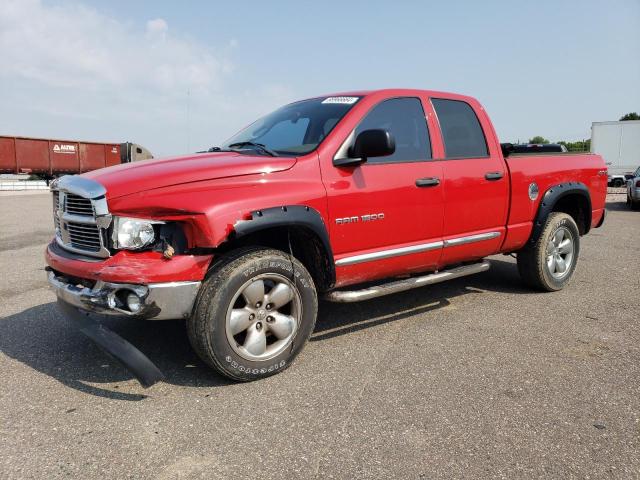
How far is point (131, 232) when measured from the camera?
9.58 ft

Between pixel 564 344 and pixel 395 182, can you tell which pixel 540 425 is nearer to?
pixel 564 344

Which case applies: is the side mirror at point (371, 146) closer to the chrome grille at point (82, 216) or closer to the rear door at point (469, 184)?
the rear door at point (469, 184)

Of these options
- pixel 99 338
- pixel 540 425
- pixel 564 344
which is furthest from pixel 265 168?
pixel 564 344

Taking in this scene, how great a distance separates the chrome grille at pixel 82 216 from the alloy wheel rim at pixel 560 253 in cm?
426

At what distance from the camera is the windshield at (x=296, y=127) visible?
12.2 ft

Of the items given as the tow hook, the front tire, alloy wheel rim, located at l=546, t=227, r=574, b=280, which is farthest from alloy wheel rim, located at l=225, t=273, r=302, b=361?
alloy wheel rim, located at l=546, t=227, r=574, b=280

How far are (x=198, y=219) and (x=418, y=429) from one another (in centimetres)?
167

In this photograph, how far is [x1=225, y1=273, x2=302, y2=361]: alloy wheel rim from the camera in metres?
3.08

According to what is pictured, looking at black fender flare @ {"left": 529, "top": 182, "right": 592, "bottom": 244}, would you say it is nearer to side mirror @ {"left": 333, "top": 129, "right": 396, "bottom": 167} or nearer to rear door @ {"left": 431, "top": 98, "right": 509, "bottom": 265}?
rear door @ {"left": 431, "top": 98, "right": 509, "bottom": 265}

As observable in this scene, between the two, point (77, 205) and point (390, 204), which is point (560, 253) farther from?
point (77, 205)

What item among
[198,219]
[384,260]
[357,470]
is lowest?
[357,470]

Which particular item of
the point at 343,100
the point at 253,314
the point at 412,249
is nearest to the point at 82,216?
the point at 253,314

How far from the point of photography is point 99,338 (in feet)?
9.52

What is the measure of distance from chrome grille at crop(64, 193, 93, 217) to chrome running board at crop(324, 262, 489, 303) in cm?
171
